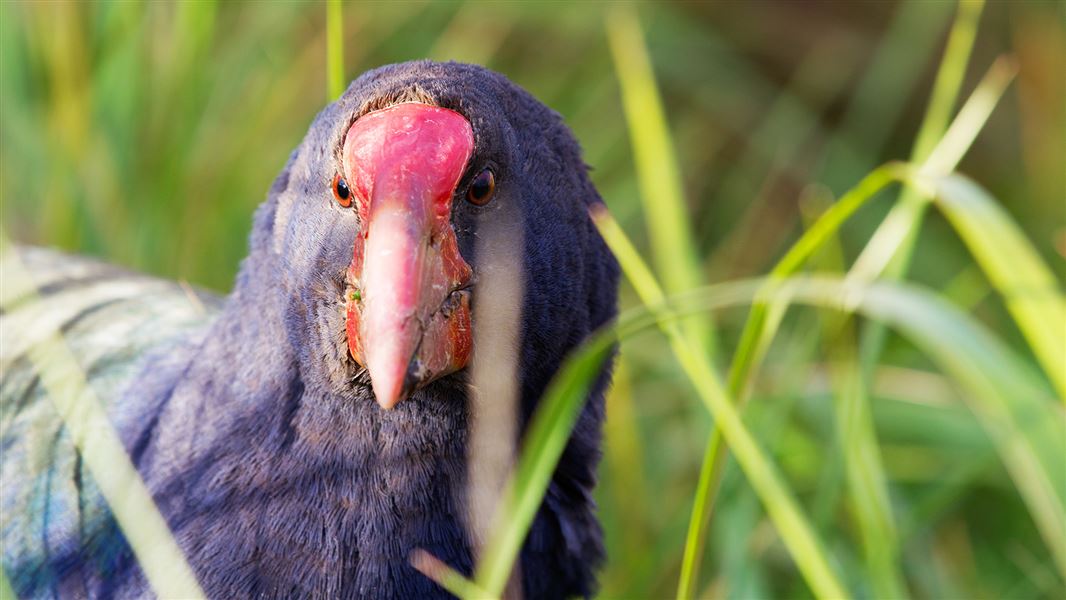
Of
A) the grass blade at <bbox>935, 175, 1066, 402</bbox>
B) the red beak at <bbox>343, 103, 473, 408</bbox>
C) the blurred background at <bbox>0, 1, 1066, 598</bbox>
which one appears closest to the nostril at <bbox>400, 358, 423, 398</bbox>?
the red beak at <bbox>343, 103, 473, 408</bbox>

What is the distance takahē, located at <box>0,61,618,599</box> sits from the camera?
160 centimetres

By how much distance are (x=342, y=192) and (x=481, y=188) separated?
0.58 feet

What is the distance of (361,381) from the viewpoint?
5.54ft

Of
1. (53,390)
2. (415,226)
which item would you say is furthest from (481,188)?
(53,390)

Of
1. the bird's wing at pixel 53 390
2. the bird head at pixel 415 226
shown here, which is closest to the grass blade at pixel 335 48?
the bird head at pixel 415 226

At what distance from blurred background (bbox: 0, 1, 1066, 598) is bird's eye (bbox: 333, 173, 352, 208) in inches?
39.8

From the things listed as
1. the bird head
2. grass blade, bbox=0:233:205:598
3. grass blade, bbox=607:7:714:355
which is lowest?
grass blade, bbox=0:233:205:598

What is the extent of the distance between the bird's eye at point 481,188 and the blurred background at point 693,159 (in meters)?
0.90

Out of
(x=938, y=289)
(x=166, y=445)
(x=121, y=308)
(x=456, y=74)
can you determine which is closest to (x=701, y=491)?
(x=456, y=74)

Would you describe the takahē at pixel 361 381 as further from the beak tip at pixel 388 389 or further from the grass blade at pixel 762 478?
the grass blade at pixel 762 478

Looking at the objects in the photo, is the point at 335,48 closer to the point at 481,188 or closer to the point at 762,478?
the point at 481,188

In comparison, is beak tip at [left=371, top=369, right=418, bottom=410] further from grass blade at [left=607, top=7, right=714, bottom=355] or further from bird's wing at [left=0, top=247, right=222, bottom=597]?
grass blade at [left=607, top=7, right=714, bottom=355]

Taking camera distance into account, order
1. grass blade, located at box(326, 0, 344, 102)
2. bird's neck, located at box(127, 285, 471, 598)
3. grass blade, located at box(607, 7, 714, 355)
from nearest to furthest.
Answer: bird's neck, located at box(127, 285, 471, 598) < grass blade, located at box(326, 0, 344, 102) < grass blade, located at box(607, 7, 714, 355)

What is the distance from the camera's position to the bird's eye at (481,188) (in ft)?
5.47
